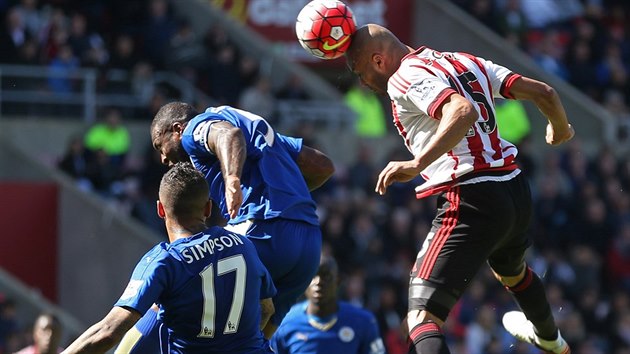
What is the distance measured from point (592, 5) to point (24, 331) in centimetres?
1488

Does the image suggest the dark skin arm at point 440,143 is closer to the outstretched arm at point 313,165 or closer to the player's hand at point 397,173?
the player's hand at point 397,173

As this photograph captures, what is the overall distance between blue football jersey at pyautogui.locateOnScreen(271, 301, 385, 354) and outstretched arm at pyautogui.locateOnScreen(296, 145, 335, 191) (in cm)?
231

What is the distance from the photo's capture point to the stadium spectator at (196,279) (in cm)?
625

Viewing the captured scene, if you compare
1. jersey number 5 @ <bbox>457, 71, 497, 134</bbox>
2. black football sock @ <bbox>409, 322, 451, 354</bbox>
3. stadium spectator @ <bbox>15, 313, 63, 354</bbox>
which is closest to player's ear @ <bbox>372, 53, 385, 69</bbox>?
jersey number 5 @ <bbox>457, 71, 497, 134</bbox>

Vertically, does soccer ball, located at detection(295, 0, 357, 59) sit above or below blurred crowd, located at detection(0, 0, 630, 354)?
above

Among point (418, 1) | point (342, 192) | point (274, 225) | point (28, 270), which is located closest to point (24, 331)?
point (28, 270)

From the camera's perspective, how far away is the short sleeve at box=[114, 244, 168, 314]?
240 inches

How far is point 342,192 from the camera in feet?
57.4

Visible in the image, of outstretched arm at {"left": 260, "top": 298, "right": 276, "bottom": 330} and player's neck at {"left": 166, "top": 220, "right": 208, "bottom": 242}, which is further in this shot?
outstretched arm at {"left": 260, "top": 298, "right": 276, "bottom": 330}

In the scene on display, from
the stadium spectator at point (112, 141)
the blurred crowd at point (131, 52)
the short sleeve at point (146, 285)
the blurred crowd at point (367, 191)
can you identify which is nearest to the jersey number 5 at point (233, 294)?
the short sleeve at point (146, 285)

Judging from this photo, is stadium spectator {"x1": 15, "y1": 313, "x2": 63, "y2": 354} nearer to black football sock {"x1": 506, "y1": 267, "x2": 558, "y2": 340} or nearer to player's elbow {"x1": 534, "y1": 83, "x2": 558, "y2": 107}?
black football sock {"x1": 506, "y1": 267, "x2": 558, "y2": 340}

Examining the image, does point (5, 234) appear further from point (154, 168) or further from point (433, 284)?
point (433, 284)

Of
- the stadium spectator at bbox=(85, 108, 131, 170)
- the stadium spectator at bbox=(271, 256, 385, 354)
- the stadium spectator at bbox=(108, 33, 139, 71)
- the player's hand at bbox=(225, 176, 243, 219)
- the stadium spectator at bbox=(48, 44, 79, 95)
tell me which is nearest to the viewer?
the player's hand at bbox=(225, 176, 243, 219)

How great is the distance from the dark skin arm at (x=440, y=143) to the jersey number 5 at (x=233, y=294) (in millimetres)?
796
